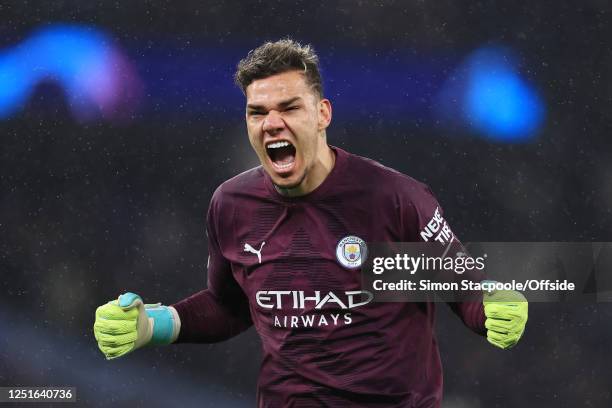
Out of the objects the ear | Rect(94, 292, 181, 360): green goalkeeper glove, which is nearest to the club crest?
the ear

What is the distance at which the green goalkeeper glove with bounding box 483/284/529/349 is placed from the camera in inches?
145

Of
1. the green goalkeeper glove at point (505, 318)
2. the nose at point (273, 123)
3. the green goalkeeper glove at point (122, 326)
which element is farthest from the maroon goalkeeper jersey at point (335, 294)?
the green goalkeeper glove at point (122, 326)

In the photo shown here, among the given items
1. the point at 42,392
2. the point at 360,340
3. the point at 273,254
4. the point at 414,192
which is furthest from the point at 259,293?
the point at 42,392

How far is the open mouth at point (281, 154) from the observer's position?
3.95 meters

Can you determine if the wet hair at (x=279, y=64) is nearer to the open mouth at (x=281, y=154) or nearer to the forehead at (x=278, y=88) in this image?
the forehead at (x=278, y=88)

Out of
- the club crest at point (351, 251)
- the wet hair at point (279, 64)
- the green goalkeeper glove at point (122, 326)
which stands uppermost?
the wet hair at point (279, 64)

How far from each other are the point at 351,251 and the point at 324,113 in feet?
1.98

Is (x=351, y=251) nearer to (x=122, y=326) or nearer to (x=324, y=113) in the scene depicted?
(x=324, y=113)

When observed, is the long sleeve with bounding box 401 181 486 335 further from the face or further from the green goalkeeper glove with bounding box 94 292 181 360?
the green goalkeeper glove with bounding box 94 292 181 360

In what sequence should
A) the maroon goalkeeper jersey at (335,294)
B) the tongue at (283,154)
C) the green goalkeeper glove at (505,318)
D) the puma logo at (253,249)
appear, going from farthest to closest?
1. the puma logo at (253,249)
2. the tongue at (283,154)
3. the maroon goalkeeper jersey at (335,294)
4. the green goalkeeper glove at (505,318)

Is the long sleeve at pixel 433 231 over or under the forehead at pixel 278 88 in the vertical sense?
under

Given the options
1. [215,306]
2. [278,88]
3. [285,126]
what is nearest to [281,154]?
[285,126]

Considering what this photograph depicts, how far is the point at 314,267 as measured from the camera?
13.2 feet

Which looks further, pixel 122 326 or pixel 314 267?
pixel 314 267
